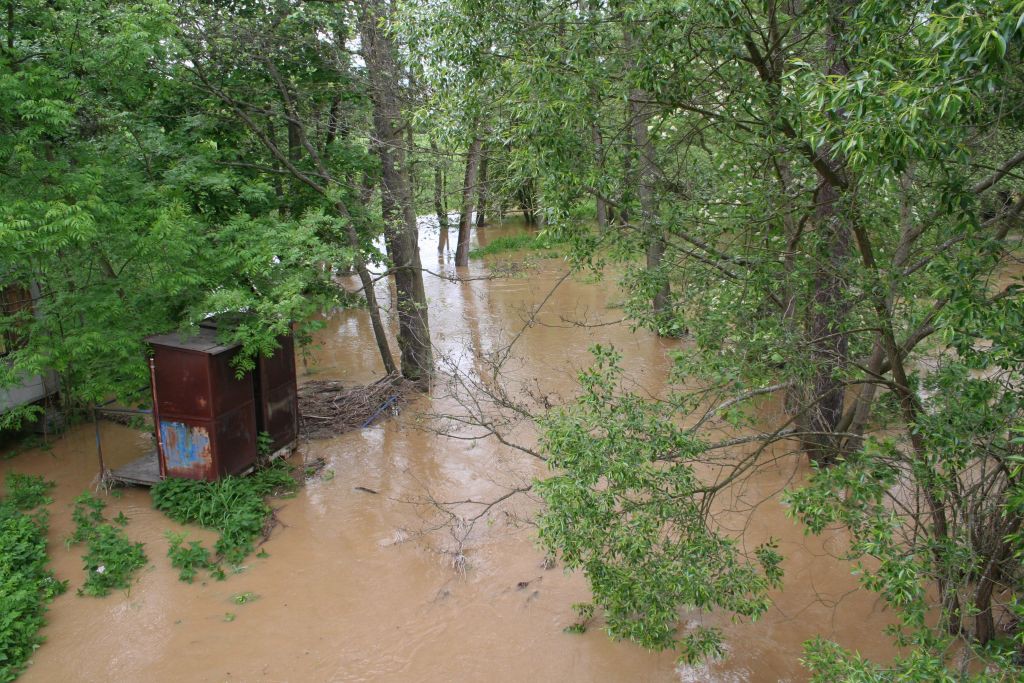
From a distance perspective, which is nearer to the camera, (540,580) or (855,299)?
(855,299)

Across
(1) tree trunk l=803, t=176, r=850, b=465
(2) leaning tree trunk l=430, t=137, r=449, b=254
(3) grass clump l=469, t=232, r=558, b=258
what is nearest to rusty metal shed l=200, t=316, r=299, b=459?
(2) leaning tree trunk l=430, t=137, r=449, b=254

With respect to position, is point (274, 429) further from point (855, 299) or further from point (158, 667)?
point (855, 299)

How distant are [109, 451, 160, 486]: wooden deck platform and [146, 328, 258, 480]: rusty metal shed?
293 millimetres

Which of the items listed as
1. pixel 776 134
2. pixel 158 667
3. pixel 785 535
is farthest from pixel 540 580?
pixel 776 134

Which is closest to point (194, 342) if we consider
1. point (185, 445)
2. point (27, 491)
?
point (185, 445)

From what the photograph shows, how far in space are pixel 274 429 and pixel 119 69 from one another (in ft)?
16.0

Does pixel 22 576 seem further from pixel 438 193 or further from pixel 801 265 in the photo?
pixel 438 193

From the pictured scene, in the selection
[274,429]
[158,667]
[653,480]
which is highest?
[653,480]

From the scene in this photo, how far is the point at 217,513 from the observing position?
29.6ft

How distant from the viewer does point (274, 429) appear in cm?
1052

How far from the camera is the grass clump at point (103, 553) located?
7.95 metres

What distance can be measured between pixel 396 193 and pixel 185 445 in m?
5.80

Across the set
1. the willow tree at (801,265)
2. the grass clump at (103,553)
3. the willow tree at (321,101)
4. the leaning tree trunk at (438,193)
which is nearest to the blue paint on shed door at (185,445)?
the grass clump at (103,553)

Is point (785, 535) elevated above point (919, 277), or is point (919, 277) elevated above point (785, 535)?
point (919, 277)
